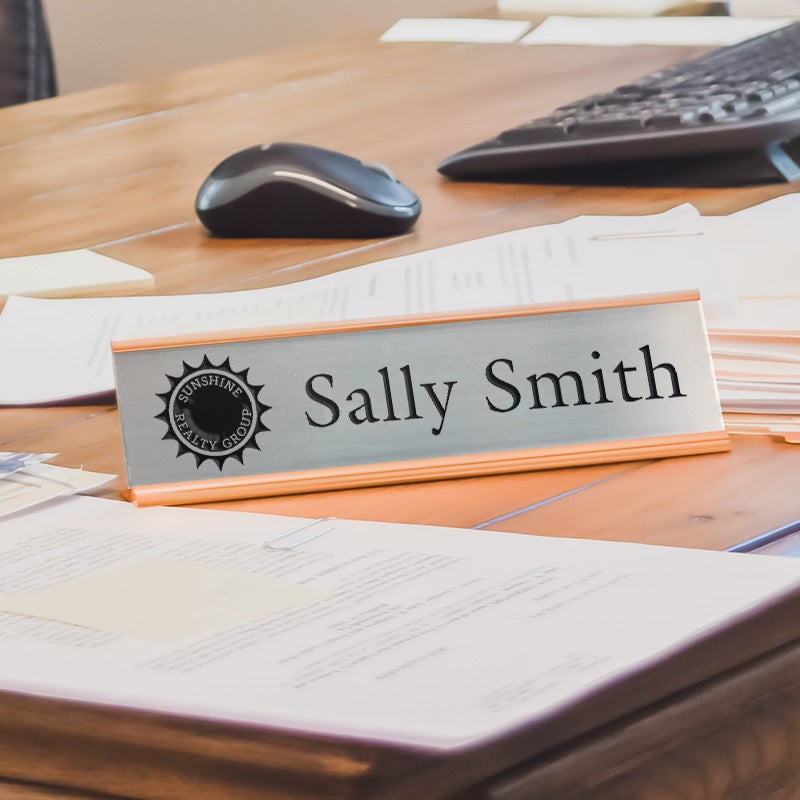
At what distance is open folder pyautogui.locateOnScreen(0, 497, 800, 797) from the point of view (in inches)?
13.0

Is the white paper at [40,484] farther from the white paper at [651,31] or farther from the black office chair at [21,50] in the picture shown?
the black office chair at [21,50]

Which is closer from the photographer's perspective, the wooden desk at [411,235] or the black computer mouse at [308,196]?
the wooden desk at [411,235]

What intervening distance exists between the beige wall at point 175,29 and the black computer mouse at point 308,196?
2.08 meters

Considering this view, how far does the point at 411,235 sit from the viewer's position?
0.87m

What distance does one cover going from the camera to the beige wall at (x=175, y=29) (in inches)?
114

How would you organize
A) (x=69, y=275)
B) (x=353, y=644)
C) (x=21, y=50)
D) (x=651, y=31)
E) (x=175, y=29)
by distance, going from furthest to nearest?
(x=175, y=29)
(x=21, y=50)
(x=651, y=31)
(x=69, y=275)
(x=353, y=644)

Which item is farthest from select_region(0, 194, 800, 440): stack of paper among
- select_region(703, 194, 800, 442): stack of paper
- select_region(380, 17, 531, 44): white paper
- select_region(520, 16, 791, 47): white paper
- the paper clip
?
select_region(380, 17, 531, 44): white paper

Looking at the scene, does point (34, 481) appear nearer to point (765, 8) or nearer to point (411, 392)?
point (411, 392)

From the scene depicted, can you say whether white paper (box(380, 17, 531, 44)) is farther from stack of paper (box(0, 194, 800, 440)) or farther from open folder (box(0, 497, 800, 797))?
open folder (box(0, 497, 800, 797))

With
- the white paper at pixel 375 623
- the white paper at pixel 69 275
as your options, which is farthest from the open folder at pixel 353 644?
the white paper at pixel 69 275

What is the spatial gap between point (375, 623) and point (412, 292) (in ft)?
1.13

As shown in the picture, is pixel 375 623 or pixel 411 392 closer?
pixel 375 623

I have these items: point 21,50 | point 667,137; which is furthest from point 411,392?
point 21,50

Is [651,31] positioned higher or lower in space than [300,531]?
higher
